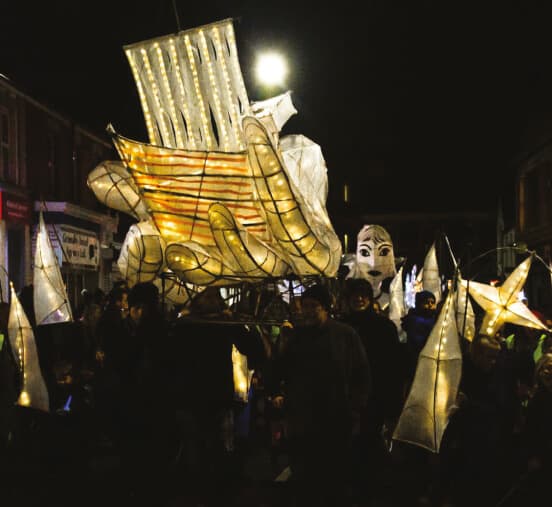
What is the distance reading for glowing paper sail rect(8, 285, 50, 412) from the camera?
715 centimetres

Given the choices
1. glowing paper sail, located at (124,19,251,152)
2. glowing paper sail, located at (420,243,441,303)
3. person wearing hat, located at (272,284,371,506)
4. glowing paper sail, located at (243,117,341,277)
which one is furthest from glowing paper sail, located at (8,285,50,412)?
glowing paper sail, located at (420,243,441,303)

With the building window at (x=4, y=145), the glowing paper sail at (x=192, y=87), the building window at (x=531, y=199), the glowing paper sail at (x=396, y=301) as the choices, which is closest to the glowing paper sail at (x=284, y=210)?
the glowing paper sail at (x=192, y=87)

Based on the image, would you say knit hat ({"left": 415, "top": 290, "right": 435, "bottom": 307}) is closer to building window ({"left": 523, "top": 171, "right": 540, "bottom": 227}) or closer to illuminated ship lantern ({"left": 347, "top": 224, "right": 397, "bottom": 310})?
illuminated ship lantern ({"left": 347, "top": 224, "right": 397, "bottom": 310})

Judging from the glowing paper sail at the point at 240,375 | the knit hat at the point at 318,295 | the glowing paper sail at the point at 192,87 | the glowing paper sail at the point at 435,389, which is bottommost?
the glowing paper sail at the point at 240,375

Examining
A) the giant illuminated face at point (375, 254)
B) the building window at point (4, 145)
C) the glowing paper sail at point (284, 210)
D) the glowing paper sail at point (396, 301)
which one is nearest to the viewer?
the glowing paper sail at point (284, 210)

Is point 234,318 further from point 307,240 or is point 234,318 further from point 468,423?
point 468,423

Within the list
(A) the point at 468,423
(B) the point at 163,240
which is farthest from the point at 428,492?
(B) the point at 163,240

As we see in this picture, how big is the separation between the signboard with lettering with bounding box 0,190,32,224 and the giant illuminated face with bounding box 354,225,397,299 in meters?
11.0

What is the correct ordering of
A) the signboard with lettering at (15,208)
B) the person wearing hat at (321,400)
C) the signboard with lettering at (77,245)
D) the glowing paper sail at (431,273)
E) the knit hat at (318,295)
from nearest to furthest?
the person wearing hat at (321,400)
the knit hat at (318,295)
the glowing paper sail at (431,273)
the signboard with lettering at (15,208)
the signboard with lettering at (77,245)

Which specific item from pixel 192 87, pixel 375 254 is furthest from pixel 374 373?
pixel 375 254

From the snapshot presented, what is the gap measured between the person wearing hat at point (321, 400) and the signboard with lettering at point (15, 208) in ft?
48.8

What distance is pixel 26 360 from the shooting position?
724cm

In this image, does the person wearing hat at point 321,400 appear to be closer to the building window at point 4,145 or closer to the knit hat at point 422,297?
the knit hat at point 422,297

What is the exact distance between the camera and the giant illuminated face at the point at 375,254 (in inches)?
423
